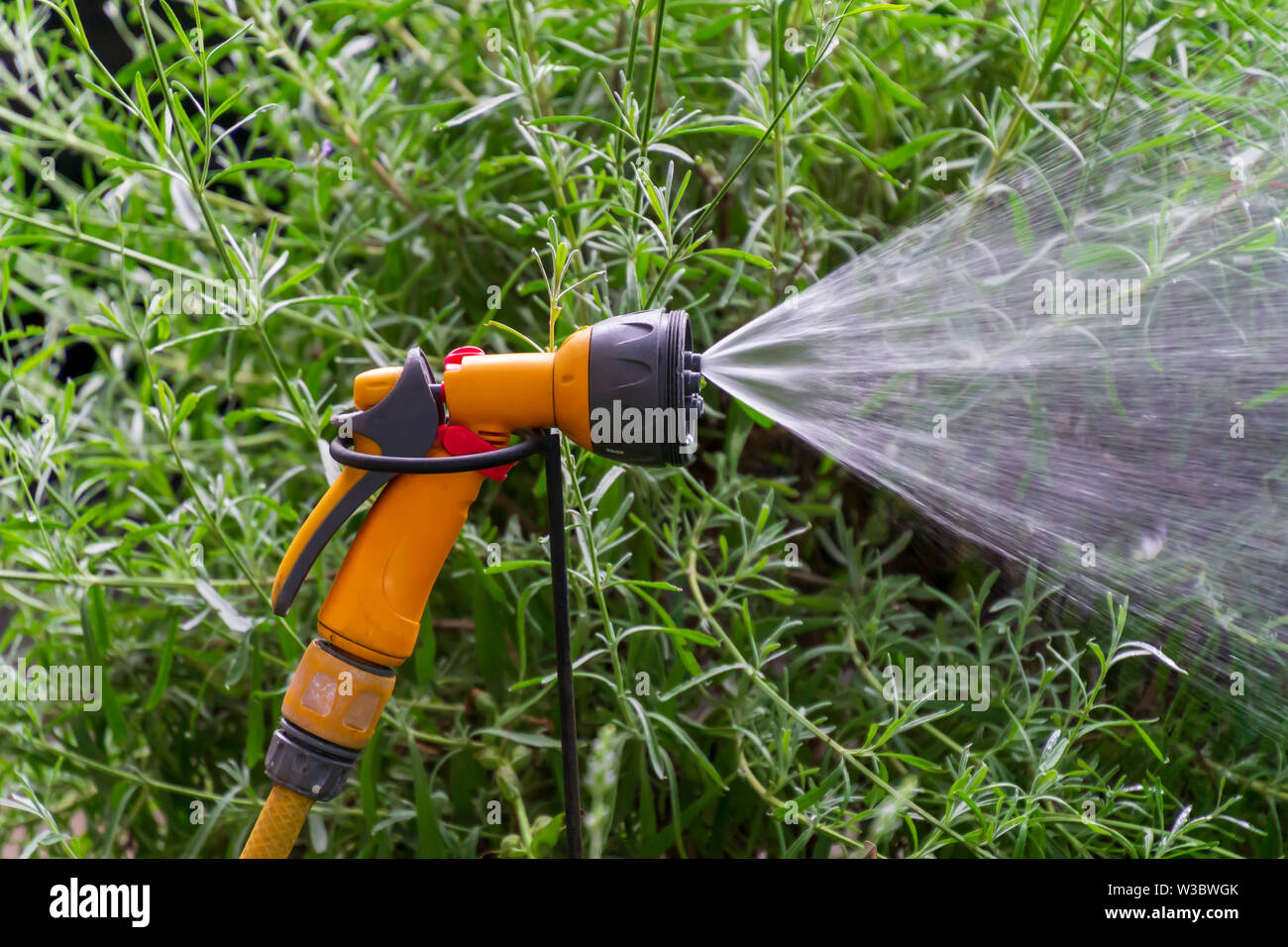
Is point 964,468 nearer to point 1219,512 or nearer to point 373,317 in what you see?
point 1219,512

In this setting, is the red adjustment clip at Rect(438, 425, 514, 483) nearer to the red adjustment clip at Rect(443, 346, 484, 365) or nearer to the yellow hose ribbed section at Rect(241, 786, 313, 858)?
the red adjustment clip at Rect(443, 346, 484, 365)

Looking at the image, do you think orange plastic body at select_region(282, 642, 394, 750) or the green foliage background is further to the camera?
the green foliage background

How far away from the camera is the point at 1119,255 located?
0.61 meters

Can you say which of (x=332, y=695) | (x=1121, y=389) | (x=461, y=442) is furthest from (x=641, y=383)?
(x=1121, y=389)

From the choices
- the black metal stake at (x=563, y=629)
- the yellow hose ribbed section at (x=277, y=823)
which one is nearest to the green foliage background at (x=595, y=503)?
the black metal stake at (x=563, y=629)

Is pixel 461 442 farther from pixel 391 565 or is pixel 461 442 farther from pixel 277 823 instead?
pixel 277 823

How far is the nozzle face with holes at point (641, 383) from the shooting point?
1.47ft

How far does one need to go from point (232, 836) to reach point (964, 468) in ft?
1.89

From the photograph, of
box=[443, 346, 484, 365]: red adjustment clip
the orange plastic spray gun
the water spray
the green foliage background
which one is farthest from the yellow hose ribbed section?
the water spray

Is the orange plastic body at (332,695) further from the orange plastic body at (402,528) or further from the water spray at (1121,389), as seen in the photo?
the water spray at (1121,389)

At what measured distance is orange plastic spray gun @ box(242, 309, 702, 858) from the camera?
0.45 m

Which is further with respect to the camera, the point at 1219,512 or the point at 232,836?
the point at 232,836

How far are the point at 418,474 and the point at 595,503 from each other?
12 centimetres
